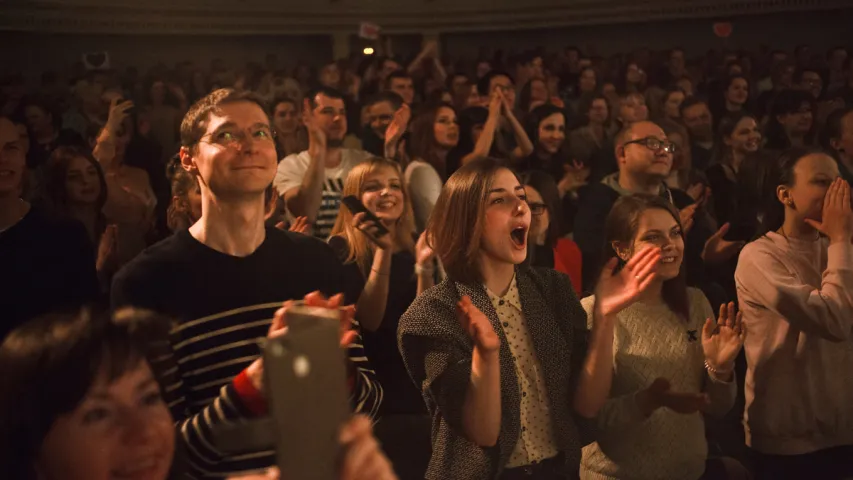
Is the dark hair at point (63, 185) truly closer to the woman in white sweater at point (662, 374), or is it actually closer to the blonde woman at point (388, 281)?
the blonde woman at point (388, 281)

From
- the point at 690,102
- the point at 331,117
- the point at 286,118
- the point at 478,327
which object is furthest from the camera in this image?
the point at 690,102

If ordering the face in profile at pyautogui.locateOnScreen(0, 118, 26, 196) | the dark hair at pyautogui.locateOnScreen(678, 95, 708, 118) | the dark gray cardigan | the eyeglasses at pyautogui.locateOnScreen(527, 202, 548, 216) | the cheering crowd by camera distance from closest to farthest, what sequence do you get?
the cheering crowd, the dark gray cardigan, the face in profile at pyautogui.locateOnScreen(0, 118, 26, 196), the eyeglasses at pyautogui.locateOnScreen(527, 202, 548, 216), the dark hair at pyautogui.locateOnScreen(678, 95, 708, 118)

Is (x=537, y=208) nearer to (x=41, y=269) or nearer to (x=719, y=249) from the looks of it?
(x=719, y=249)

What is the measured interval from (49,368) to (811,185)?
2.26m

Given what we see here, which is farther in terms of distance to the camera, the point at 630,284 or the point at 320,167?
the point at 320,167

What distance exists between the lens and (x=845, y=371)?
2797 mm

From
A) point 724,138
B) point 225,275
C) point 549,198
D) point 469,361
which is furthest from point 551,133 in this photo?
point 225,275

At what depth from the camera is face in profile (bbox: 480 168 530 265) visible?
6.92ft

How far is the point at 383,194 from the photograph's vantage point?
3.01 meters

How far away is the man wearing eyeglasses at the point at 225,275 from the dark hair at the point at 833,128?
8.79 ft

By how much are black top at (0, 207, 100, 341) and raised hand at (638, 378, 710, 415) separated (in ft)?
4.23

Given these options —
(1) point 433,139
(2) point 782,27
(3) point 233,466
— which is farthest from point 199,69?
(2) point 782,27

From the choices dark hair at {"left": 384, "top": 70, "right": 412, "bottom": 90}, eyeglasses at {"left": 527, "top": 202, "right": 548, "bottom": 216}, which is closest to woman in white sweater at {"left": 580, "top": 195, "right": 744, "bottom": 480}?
eyeglasses at {"left": 527, "top": 202, "right": 548, "bottom": 216}

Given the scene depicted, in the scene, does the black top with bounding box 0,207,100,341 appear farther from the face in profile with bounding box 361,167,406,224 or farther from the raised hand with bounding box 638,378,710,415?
the raised hand with bounding box 638,378,710,415
